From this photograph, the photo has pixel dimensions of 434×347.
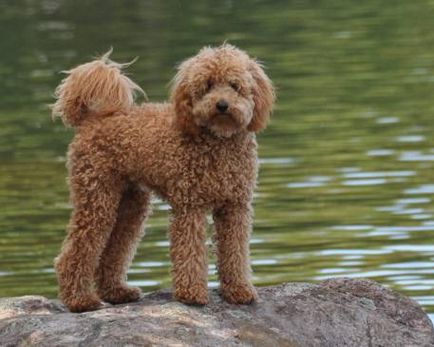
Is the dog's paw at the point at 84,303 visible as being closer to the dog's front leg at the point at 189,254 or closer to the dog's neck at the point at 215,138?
the dog's front leg at the point at 189,254

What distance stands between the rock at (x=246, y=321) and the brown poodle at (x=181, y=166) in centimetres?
16

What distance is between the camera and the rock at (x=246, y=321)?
9.29m

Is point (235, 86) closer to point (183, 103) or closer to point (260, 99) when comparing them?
point (260, 99)

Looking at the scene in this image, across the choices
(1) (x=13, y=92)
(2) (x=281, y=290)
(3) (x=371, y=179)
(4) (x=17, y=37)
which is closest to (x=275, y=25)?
(4) (x=17, y=37)

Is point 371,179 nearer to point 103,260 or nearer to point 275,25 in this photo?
point 103,260

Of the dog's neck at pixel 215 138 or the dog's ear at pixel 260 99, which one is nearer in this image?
the dog's ear at pixel 260 99

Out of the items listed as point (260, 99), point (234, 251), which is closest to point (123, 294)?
point (234, 251)

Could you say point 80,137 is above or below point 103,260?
above

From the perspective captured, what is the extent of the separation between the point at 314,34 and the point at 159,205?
1282cm

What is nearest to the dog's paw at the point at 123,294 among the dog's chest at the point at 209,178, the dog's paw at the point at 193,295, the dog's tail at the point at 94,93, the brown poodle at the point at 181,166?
the brown poodle at the point at 181,166

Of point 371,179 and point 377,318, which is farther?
point 371,179

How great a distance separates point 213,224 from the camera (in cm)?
977

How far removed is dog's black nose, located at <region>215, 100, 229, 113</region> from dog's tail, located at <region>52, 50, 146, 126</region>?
2.51 feet

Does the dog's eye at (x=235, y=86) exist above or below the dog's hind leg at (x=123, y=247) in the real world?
above
